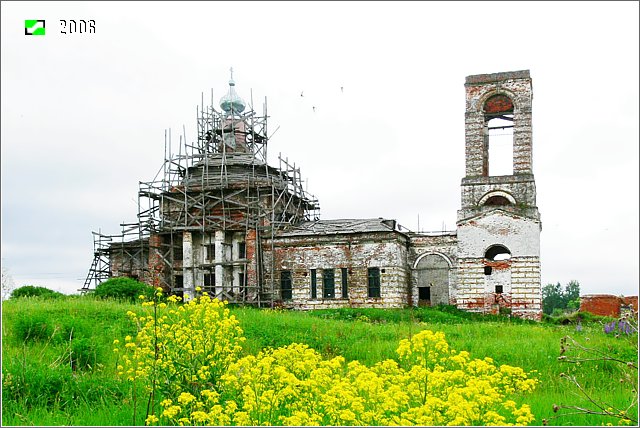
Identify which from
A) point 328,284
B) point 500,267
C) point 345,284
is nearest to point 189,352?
point 500,267

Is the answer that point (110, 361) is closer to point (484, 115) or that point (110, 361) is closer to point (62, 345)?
point (62, 345)

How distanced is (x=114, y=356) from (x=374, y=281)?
55.3ft

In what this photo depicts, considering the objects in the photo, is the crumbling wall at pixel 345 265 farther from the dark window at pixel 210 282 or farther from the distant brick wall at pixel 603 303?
the distant brick wall at pixel 603 303

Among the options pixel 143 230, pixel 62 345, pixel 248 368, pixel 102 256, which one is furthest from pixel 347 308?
pixel 248 368

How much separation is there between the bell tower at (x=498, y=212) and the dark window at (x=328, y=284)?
5.03 m

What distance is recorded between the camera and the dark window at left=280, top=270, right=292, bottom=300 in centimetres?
2881

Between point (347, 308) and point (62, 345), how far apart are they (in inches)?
611

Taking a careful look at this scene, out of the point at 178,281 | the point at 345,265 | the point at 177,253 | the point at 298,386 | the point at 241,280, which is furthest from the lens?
the point at 177,253

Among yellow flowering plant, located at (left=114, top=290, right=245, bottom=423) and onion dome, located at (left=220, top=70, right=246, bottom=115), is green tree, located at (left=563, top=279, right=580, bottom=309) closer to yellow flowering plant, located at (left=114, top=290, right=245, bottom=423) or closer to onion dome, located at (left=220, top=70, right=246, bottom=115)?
onion dome, located at (left=220, top=70, right=246, bottom=115)

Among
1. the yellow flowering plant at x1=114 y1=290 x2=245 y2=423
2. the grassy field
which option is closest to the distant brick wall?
the grassy field

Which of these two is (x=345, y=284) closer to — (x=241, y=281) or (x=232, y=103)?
(x=241, y=281)

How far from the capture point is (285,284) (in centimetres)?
2891

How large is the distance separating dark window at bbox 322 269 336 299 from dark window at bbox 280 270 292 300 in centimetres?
151

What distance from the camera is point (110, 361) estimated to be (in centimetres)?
1146
